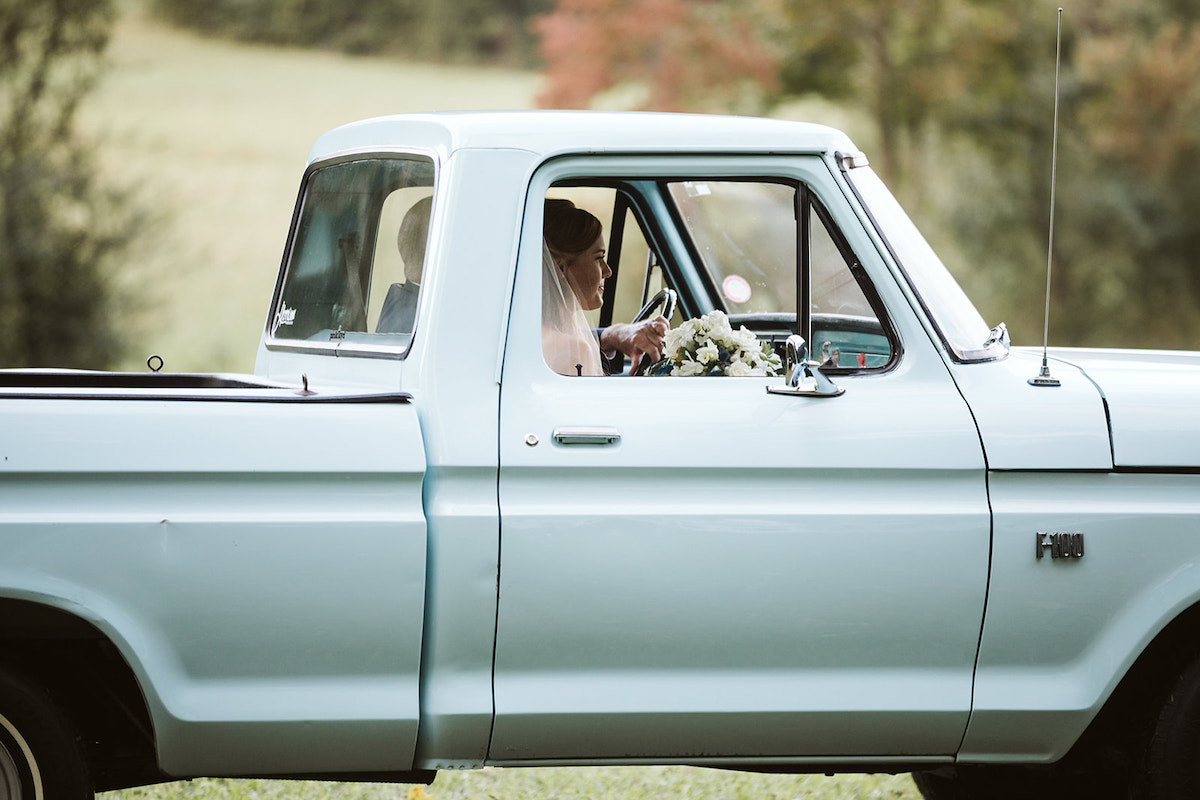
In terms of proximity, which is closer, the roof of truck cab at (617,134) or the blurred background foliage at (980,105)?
the roof of truck cab at (617,134)

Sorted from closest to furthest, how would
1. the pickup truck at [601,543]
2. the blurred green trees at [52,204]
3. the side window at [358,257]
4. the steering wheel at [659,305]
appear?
the pickup truck at [601,543], the side window at [358,257], the steering wheel at [659,305], the blurred green trees at [52,204]

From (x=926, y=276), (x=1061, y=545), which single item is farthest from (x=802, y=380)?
(x=1061, y=545)

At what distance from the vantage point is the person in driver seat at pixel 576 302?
3354 mm

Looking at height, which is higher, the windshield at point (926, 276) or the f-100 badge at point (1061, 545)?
the windshield at point (926, 276)

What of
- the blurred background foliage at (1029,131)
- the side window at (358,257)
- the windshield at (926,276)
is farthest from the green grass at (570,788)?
the blurred background foliage at (1029,131)

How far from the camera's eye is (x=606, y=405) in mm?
3006

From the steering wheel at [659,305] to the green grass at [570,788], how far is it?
150cm

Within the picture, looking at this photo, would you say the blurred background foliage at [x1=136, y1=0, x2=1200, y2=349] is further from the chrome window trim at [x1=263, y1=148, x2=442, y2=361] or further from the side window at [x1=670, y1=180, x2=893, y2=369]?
the chrome window trim at [x1=263, y1=148, x2=442, y2=361]

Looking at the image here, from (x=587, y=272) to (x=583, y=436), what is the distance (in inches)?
42.6

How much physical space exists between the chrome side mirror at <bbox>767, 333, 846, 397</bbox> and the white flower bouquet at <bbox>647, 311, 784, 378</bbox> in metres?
0.23

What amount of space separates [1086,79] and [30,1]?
37.3 feet

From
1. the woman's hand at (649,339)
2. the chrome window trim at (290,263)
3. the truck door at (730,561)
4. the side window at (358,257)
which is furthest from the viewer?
the woman's hand at (649,339)

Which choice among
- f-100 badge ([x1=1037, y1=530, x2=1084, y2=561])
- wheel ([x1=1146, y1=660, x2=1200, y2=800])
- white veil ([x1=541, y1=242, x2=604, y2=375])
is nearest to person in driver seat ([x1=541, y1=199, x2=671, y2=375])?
white veil ([x1=541, y1=242, x2=604, y2=375])

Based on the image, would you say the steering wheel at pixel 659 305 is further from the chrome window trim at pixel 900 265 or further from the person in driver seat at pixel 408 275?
the chrome window trim at pixel 900 265
